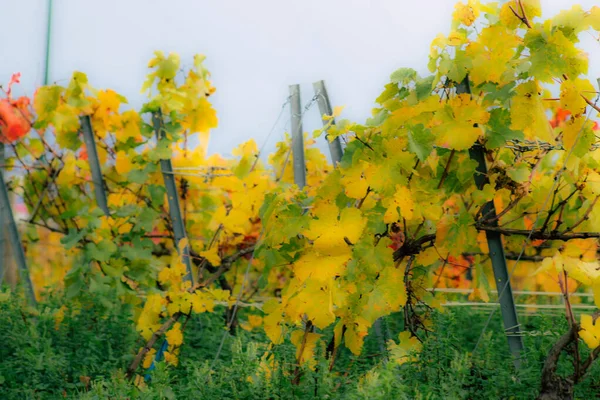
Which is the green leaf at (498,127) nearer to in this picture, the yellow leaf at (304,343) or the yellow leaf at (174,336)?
the yellow leaf at (304,343)

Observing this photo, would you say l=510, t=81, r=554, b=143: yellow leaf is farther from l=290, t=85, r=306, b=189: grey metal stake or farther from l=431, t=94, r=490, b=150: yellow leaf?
l=290, t=85, r=306, b=189: grey metal stake

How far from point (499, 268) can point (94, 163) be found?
1.98 meters

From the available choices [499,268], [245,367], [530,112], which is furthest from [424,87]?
[245,367]

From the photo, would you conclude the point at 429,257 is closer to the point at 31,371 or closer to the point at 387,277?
the point at 387,277

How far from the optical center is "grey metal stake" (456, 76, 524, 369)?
196cm

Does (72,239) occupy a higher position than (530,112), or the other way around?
(72,239)

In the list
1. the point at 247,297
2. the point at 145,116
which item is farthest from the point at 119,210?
the point at 247,297

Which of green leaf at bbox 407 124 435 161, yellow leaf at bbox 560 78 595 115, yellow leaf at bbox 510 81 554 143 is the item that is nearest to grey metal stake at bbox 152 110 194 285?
green leaf at bbox 407 124 435 161

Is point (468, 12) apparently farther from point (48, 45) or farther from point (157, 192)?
point (48, 45)

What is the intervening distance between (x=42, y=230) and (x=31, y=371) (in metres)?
2.12

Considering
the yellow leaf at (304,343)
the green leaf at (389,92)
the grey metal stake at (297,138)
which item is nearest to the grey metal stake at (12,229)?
the grey metal stake at (297,138)

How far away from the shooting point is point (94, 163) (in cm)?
330

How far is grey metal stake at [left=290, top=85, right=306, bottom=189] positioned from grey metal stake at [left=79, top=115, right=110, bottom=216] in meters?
1.06

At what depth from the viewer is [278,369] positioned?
1872 millimetres
